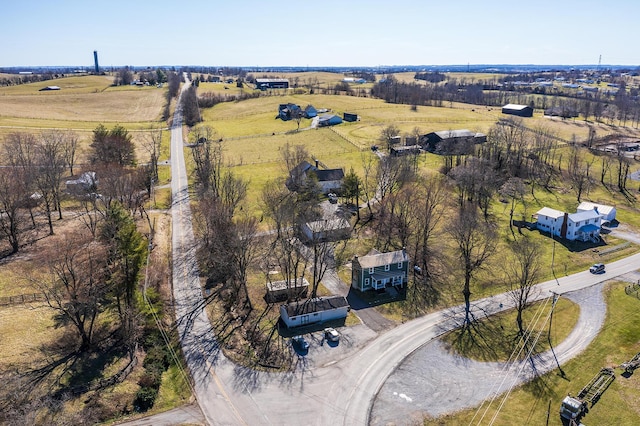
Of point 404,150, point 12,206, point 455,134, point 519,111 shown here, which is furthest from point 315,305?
point 519,111

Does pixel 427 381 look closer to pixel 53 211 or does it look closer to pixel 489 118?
pixel 53 211

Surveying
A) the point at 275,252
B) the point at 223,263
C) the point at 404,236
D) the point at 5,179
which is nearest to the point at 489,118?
the point at 404,236

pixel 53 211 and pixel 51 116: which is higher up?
pixel 51 116

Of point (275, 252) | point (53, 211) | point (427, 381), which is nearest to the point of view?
point (427, 381)

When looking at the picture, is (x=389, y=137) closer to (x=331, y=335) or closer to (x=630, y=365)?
(x=331, y=335)

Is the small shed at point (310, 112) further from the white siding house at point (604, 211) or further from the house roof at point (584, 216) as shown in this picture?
the house roof at point (584, 216)

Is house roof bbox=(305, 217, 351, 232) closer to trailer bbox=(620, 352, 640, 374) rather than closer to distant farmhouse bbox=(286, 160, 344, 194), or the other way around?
distant farmhouse bbox=(286, 160, 344, 194)

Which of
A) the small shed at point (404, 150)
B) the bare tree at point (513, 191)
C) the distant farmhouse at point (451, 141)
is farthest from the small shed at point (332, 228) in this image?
the distant farmhouse at point (451, 141)
